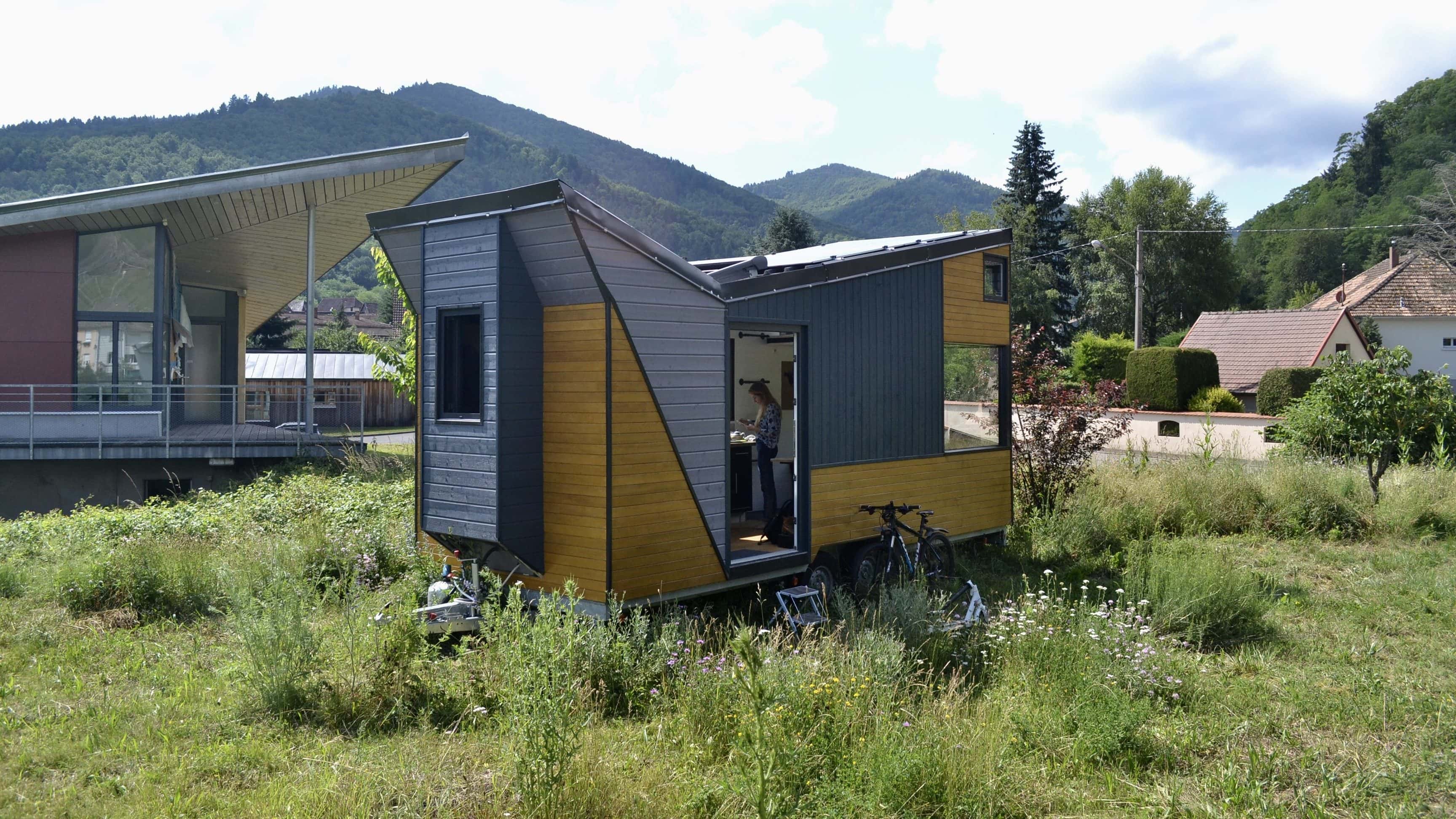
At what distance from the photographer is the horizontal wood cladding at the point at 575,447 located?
273 inches

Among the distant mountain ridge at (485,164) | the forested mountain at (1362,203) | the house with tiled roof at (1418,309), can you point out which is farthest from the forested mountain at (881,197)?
the house with tiled roof at (1418,309)

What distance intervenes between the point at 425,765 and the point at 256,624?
1.78m

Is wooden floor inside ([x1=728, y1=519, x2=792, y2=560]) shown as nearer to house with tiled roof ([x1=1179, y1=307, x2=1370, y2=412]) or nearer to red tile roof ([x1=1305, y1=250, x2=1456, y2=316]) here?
house with tiled roof ([x1=1179, y1=307, x2=1370, y2=412])

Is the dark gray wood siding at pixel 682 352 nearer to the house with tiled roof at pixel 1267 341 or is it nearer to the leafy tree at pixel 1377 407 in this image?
the leafy tree at pixel 1377 407

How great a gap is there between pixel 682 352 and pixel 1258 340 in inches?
1201

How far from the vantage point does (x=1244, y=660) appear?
7418mm

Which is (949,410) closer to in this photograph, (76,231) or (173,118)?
(76,231)

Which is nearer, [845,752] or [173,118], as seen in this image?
[845,752]

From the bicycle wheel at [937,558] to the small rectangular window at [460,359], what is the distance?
165 inches

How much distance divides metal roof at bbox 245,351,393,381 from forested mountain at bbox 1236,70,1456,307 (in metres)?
44.8

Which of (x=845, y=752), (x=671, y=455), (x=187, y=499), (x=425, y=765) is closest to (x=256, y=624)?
(x=425, y=765)

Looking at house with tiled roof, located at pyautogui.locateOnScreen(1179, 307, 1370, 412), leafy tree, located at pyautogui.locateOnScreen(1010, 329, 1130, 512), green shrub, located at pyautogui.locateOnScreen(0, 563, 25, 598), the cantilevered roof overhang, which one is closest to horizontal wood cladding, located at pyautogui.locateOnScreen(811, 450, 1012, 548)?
leafy tree, located at pyautogui.locateOnScreen(1010, 329, 1130, 512)

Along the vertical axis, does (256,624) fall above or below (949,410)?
below

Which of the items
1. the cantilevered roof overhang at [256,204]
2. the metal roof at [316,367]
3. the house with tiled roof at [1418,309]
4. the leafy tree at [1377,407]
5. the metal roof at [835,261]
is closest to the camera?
the metal roof at [835,261]
